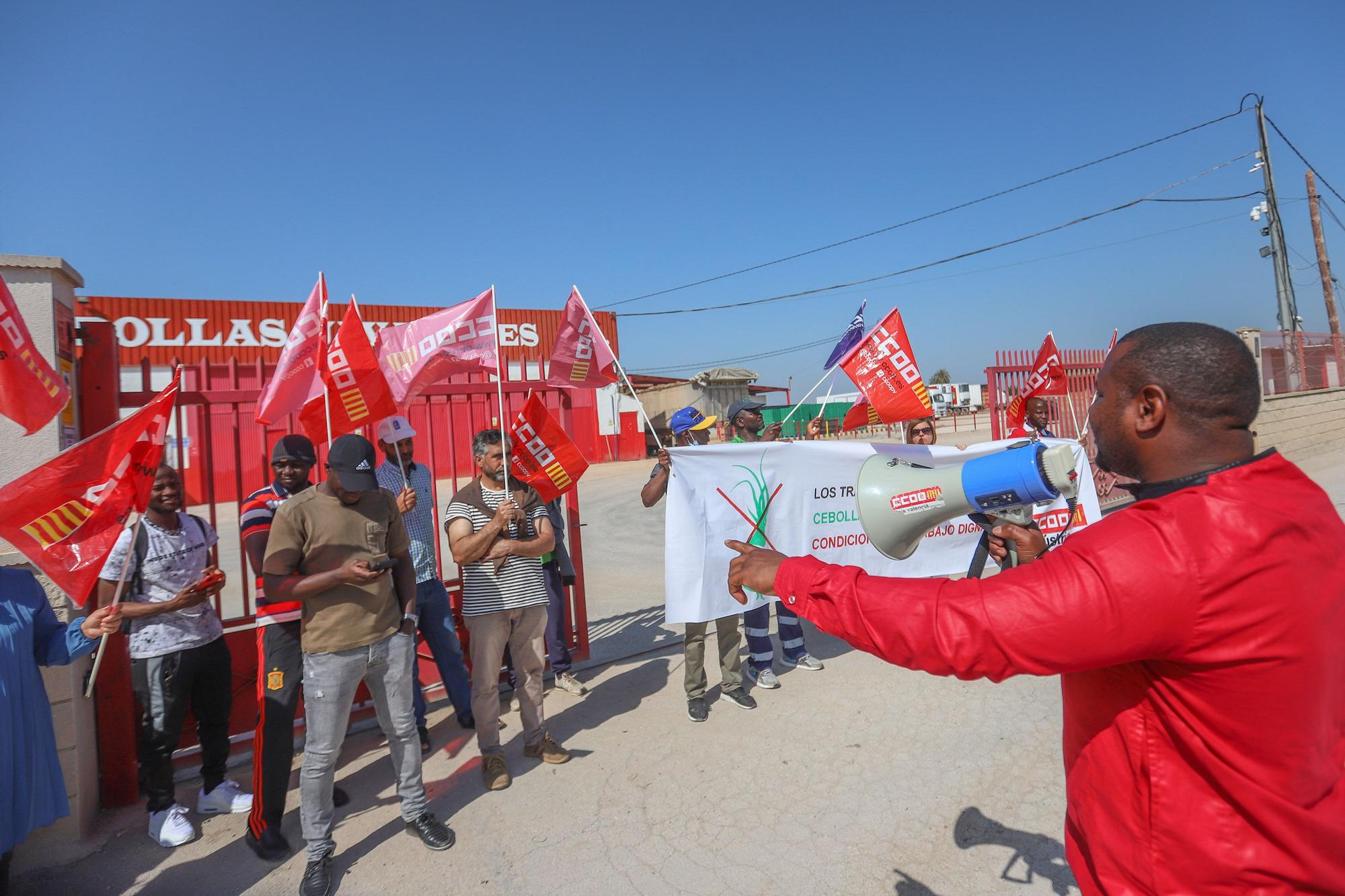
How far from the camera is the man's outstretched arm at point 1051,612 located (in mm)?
1110

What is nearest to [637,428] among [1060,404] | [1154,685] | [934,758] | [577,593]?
[1060,404]

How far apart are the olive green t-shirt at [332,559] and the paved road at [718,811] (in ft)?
3.60

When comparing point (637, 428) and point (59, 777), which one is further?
point (637, 428)

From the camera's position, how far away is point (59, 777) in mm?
3135

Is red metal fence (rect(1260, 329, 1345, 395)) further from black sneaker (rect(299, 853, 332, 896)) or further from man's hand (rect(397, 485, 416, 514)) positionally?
black sneaker (rect(299, 853, 332, 896))

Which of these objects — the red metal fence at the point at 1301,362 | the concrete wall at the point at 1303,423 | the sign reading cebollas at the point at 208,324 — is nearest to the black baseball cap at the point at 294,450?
the sign reading cebollas at the point at 208,324

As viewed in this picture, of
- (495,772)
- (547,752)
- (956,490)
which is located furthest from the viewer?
(547,752)

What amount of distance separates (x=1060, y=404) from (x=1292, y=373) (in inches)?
438

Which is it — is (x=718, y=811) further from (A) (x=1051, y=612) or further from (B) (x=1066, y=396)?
(B) (x=1066, y=396)

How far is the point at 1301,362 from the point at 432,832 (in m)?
22.4

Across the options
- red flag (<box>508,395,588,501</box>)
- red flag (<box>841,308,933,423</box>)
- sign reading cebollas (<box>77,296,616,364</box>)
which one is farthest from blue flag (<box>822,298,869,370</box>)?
sign reading cebollas (<box>77,296,616,364</box>)

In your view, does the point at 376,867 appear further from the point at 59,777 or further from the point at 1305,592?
the point at 1305,592

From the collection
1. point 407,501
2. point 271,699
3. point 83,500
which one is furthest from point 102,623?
point 407,501

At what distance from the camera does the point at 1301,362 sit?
1762 cm
